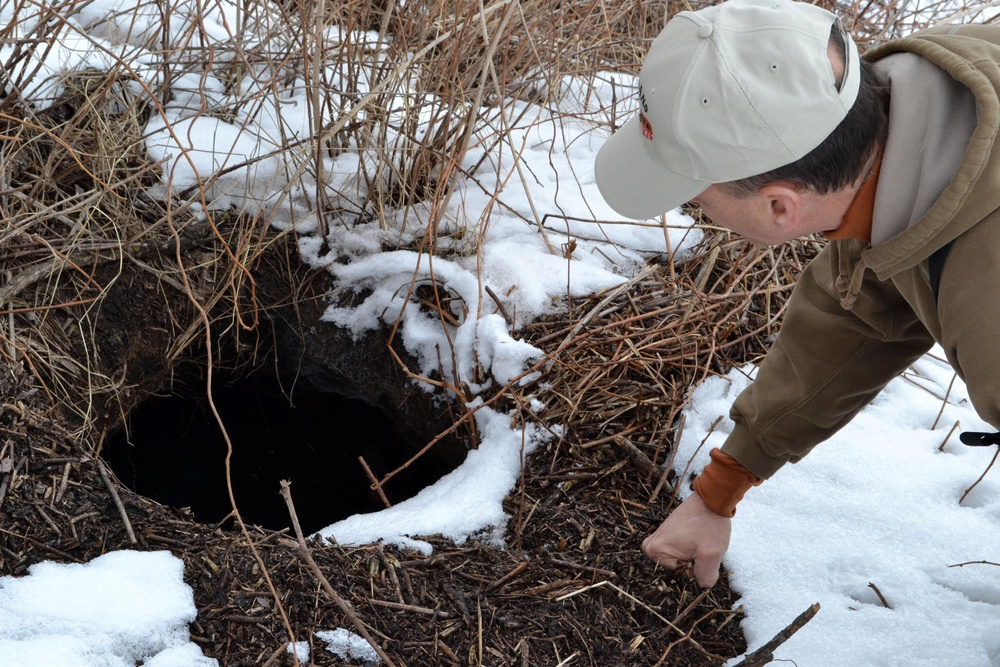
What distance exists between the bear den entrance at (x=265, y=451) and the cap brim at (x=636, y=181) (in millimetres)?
1526

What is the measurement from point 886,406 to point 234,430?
2.21 meters

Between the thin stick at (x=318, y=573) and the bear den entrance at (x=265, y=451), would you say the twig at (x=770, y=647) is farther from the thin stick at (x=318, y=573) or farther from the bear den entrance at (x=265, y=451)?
the bear den entrance at (x=265, y=451)

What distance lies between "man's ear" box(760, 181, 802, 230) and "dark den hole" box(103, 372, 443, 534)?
1.74 metres

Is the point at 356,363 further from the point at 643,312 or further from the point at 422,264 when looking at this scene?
the point at 643,312

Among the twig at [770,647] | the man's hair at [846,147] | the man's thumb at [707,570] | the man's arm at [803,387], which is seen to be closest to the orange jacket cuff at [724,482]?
the man's arm at [803,387]

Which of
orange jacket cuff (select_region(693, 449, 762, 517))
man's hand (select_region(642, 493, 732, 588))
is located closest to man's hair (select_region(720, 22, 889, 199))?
orange jacket cuff (select_region(693, 449, 762, 517))

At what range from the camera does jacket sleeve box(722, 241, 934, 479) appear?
5.46 feet

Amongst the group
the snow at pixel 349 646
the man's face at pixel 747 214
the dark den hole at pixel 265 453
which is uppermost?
the man's face at pixel 747 214


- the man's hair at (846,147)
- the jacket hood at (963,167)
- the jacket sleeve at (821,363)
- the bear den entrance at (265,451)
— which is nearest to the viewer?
the jacket hood at (963,167)

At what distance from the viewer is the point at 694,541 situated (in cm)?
193

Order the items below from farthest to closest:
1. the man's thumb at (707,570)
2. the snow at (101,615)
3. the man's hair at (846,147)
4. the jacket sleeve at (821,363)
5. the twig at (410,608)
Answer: the man's thumb at (707,570)
the twig at (410,608)
the jacket sleeve at (821,363)
the snow at (101,615)
the man's hair at (846,147)

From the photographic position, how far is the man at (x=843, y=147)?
123cm

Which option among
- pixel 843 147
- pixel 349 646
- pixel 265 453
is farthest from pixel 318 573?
pixel 265 453

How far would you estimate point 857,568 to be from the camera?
199 cm
